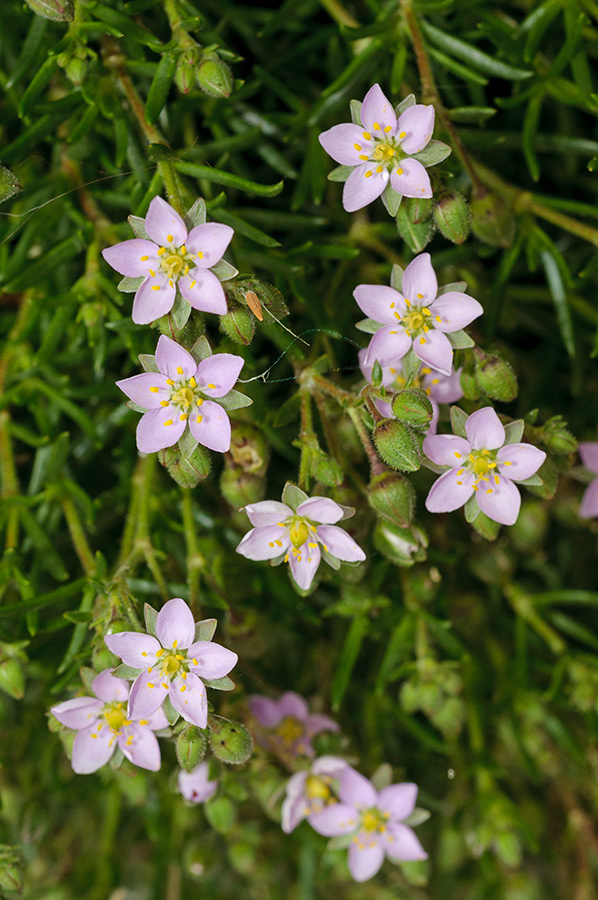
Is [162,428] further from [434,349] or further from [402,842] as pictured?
[402,842]

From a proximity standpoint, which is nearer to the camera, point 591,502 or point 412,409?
point 412,409

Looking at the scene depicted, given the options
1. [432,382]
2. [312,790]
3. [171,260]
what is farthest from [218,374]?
[312,790]

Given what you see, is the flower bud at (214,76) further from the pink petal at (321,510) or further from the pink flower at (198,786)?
the pink flower at (198,786)

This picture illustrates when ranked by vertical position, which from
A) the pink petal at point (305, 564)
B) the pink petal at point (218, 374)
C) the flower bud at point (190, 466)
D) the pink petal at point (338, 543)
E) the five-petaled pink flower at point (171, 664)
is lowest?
the five-petaled pink flower at point (171, 664)

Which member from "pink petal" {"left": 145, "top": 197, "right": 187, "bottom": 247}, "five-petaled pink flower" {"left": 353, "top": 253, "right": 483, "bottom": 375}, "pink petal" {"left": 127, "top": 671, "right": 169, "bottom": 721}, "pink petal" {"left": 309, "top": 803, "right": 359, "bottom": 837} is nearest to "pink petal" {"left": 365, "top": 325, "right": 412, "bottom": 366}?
"five-petaled pink flower" {"left": 353, "top": 253, "right": 483, "bottom": 375}

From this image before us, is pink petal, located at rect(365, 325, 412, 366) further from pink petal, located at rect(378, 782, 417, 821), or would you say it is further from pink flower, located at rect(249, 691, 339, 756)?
pink petal, located at rect(378, 782, 417, 821)

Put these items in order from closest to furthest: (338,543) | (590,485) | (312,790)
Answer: (338,543) < (312,790) < (590,485)

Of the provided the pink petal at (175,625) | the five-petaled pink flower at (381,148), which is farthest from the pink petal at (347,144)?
the pink petal at (175,625)

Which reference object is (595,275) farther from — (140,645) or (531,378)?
(140,645)
